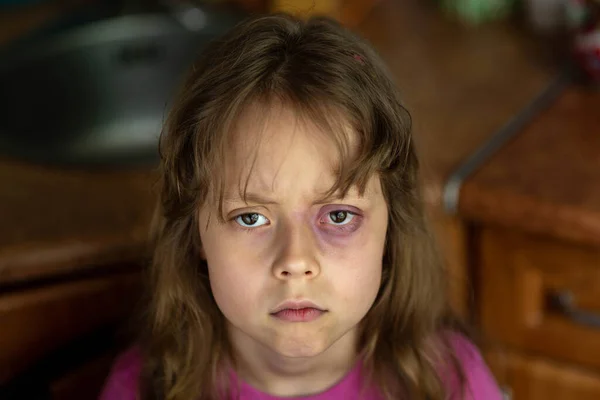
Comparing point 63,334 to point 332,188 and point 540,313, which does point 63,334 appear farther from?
point 540,313

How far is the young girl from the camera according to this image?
0.86 meters

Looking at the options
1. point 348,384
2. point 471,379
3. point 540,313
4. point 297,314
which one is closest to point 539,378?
point 540,313

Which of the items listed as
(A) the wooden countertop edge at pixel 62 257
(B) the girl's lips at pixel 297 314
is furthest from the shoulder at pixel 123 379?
(B) the girl's lips at pixel 297 314

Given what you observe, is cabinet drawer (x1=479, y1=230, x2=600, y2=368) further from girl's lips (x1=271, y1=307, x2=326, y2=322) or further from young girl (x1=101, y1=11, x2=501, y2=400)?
girl's lips (x1=271, y1=307, x2=326, y2=322)

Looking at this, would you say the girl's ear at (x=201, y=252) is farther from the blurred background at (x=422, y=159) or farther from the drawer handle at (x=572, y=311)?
the drawer handle at (x=572, y=311)

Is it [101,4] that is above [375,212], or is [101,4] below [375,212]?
above

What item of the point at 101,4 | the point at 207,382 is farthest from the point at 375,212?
the point at 101,4

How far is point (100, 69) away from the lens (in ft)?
4.43

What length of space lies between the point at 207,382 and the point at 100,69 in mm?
502

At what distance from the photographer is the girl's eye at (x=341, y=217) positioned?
0.90 m

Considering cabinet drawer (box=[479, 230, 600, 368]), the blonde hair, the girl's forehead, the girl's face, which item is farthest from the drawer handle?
the girl's forehead

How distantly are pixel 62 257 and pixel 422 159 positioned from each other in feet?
1.36

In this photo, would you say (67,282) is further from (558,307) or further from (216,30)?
(558,307)

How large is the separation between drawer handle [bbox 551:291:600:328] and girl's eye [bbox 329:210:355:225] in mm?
423
